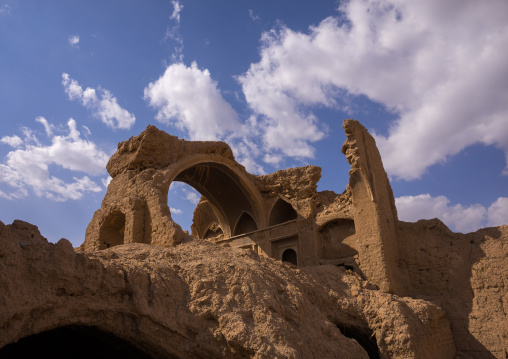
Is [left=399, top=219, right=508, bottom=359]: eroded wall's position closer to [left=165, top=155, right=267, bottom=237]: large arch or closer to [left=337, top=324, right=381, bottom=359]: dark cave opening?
[left=337, top=324, right=381, bottom=359]: dark cave opening

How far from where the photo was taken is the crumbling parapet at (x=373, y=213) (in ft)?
31.2

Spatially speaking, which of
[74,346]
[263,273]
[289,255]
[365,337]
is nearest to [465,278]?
[365,337]

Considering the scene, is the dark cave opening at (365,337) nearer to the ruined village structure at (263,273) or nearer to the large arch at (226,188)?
the ruined village structure at (263,273)

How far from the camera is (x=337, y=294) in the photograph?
755cm

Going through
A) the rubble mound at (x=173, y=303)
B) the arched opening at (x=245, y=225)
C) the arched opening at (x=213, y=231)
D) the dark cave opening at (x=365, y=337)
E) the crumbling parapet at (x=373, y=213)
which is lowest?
the dark cave opening at (x=365, y=337)

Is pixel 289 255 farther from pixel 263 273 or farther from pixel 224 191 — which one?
pixel 263 273

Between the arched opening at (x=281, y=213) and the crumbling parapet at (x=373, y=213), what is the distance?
197 inches

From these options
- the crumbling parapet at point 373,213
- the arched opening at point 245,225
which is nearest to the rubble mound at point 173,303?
the crumbling parapet at point 373,213

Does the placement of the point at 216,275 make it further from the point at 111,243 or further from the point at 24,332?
the point at 111,243

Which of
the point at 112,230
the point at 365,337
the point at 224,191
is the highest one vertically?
the point at 224,191

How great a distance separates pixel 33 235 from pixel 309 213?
32.5ft

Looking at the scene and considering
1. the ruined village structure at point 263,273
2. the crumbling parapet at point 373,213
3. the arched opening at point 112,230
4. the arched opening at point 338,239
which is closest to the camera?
the ruined village structure at point 263,273

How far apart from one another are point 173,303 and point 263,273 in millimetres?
1710

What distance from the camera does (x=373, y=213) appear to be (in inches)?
391
